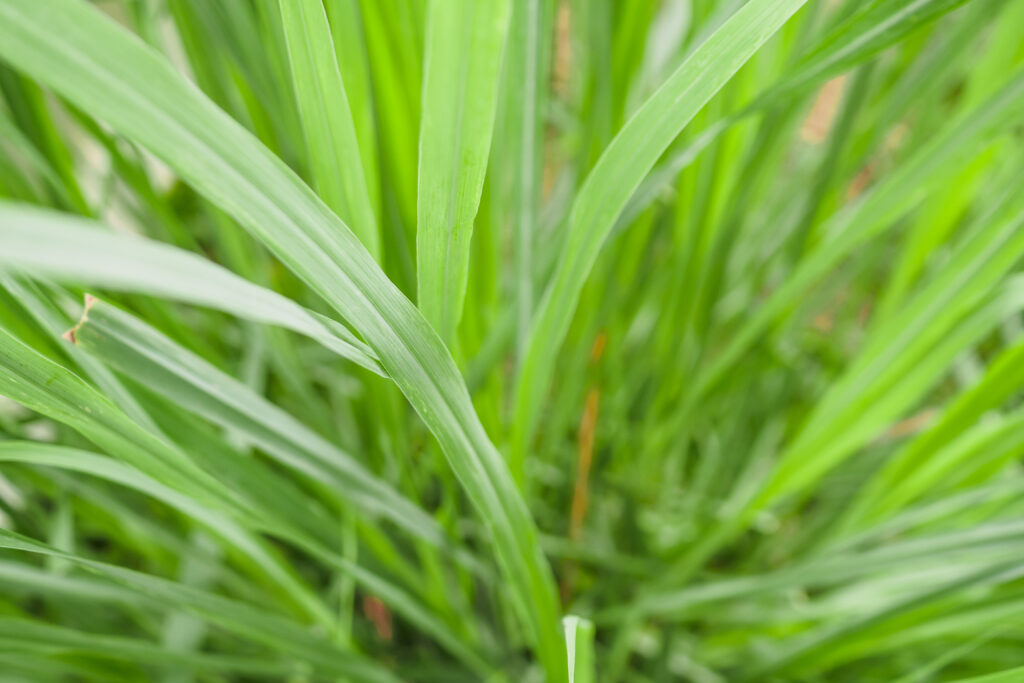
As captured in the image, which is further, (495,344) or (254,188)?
(495,344)

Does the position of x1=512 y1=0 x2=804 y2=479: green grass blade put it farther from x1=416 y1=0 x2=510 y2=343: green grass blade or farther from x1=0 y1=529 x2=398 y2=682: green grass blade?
x1=0 y1=529 x2=398 y2=682: green grass blade

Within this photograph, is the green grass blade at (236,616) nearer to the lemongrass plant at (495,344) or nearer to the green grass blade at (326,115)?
the lemongrass plant at (495,344)

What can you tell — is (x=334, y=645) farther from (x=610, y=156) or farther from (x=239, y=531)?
(x=610, y=156)

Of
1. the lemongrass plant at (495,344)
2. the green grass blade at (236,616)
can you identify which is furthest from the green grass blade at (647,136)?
the green grass blade at (236,616)

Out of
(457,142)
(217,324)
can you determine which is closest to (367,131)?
(457,142)

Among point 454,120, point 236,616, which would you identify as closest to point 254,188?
point 454,120

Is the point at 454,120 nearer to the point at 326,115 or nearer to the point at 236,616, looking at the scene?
the point at 326,115

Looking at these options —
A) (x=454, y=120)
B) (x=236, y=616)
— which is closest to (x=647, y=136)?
(x=454, y=120)

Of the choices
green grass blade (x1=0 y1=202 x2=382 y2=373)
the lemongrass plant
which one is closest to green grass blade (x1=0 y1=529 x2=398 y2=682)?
the lemongrass plant
